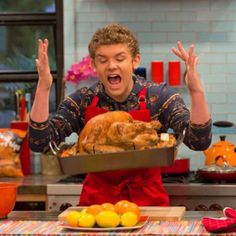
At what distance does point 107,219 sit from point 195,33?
3.10m

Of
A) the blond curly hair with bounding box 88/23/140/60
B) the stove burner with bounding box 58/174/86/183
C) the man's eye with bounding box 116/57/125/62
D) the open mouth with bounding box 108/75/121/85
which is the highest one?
the blond curly hair with bounding box 88/23/140/60

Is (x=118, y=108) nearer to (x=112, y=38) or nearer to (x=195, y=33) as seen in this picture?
(x=112, y=38)

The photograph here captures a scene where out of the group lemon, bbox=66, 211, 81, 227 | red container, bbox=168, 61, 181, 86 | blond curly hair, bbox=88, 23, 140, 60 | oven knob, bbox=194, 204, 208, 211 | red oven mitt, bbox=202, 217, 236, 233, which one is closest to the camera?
red oven mitt, bbox=202, 217, 236, 233

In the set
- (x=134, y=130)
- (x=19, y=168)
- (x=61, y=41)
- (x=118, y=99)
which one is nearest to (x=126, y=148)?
(x=134, y=130)

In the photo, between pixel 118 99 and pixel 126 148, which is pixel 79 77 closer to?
pixel 118 99

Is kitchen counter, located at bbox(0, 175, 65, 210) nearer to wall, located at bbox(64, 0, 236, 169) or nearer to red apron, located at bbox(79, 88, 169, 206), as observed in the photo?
wall, located at bbox(64, 0, 236, 169)

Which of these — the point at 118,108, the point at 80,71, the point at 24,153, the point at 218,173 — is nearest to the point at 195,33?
the point at 80,71

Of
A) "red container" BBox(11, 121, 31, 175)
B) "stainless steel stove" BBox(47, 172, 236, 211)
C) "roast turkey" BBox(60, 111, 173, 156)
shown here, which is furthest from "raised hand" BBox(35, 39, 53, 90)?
"red container" BBox(11, 121, 31, 175)

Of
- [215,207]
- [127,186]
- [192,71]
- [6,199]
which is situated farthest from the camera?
[215,207]

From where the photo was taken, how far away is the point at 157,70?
5039 mm

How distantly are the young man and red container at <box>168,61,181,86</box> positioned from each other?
6.87 feet

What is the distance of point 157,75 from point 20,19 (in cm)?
127

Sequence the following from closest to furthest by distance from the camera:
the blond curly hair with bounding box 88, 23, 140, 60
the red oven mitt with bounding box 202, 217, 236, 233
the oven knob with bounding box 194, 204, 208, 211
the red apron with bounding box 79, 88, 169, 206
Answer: the red oven mitt with bounding box 202, 217, 236, 233, the blond curly hair with bounding box 88, 23, 140, 60, the red apron with bounding box 79, 88, 169, 206, the oven knob with bounding box 194, 204, 208, 211

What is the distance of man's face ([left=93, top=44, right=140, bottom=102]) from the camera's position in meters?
2.63
